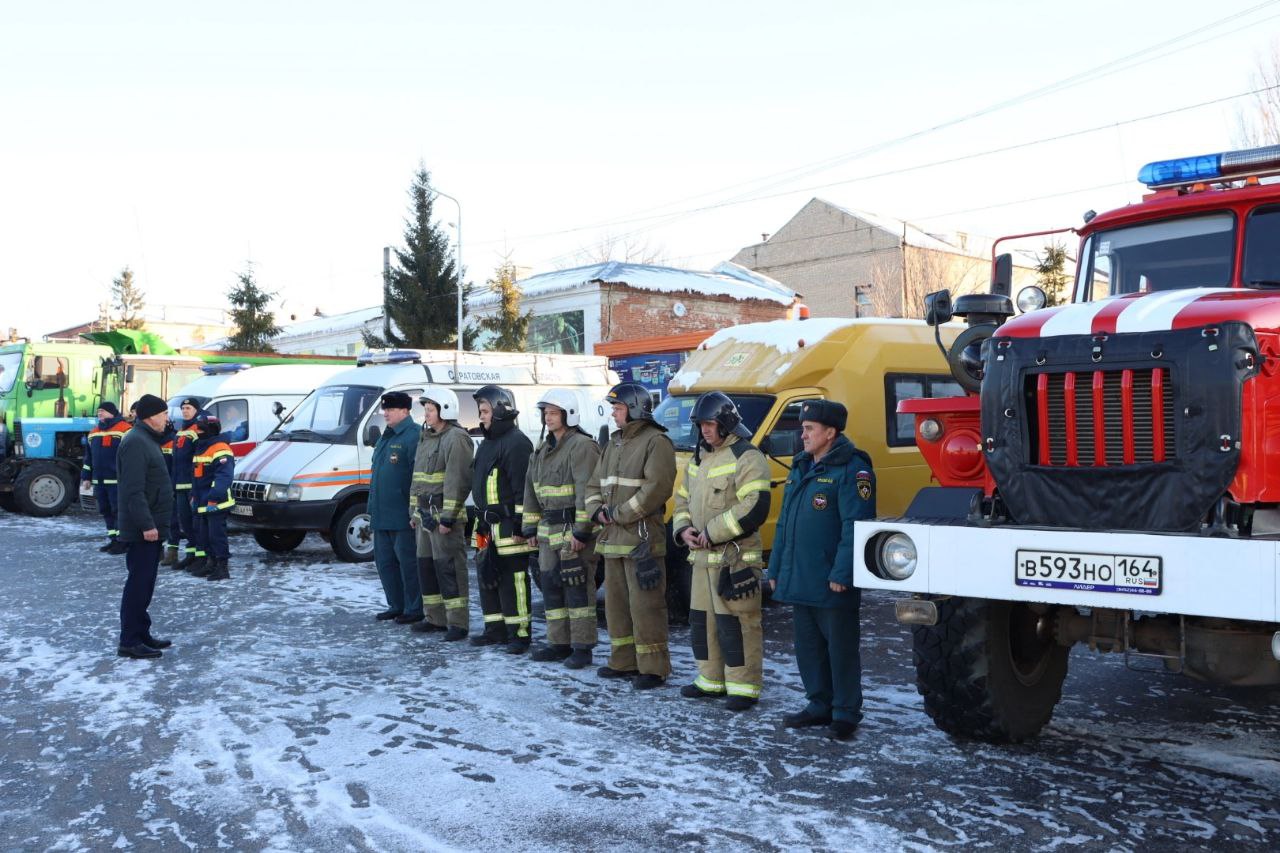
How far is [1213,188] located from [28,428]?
58.0 feet

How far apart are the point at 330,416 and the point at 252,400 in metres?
3.87

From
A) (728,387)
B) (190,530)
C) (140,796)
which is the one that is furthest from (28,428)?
(140,796)

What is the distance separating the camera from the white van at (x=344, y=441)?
39.2 feet

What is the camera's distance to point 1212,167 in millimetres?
5652

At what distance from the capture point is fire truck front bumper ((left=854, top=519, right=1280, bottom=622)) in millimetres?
3799

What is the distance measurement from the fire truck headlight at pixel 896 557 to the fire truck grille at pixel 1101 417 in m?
0.64

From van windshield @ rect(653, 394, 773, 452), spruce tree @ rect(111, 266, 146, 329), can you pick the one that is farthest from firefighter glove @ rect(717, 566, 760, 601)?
spruce tree @ rect(111, 266, 146, 329)

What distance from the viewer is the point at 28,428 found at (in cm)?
1777

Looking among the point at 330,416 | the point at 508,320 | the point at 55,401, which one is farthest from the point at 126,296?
the point at 330,416

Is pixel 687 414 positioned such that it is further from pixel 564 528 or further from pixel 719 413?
pixel 719 413

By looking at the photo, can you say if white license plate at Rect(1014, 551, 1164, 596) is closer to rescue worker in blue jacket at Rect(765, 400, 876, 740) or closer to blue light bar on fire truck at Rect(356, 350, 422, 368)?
rescue worker in blue jacket at Rect(765, 400, 876, 740)

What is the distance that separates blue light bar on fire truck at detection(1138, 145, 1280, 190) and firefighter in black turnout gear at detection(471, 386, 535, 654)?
4379 millimetres

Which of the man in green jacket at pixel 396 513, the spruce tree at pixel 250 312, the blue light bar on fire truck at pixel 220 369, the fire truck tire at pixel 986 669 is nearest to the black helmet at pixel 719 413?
the fire truck tire at pixel 986 669

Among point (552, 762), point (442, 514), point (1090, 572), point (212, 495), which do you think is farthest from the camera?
point (212, 495)
